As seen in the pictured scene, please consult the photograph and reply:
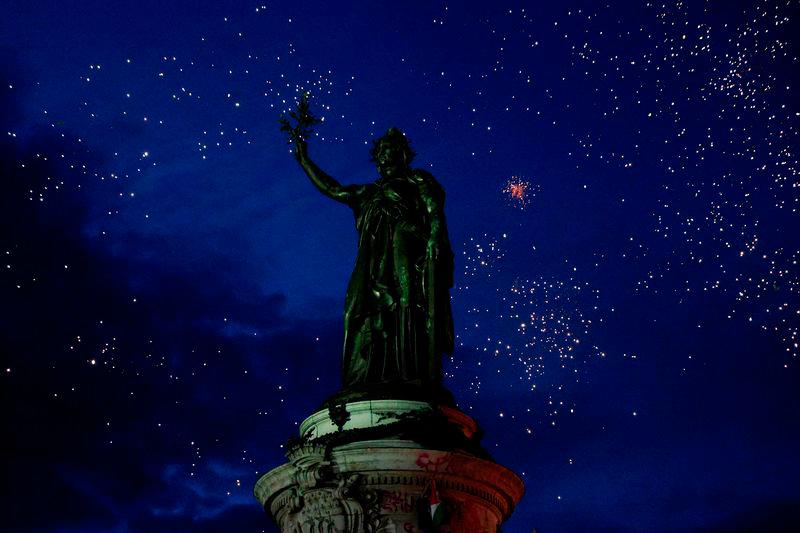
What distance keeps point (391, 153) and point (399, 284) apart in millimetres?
2535

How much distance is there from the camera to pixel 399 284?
15320 millimetres

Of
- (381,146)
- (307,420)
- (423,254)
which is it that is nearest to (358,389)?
(307,420)

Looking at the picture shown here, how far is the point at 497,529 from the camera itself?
1355cm

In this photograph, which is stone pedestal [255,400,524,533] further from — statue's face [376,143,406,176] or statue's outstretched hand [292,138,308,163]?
statue's outstretched hand [292,138,308,163]

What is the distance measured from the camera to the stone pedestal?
12.4 m

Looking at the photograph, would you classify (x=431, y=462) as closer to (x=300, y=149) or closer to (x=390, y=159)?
(x=390, y=159)

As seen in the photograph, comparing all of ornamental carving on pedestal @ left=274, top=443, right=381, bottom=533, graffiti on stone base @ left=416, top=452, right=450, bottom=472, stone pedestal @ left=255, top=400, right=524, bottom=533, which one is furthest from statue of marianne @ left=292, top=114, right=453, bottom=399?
ornamental carving on pedestal @ left=274, top=443, right=381, bottom=533

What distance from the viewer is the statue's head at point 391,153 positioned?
646 inches

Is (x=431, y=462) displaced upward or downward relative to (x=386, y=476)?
upward

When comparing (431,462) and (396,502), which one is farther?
(431,462)

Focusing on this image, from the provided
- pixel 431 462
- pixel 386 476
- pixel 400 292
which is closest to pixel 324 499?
pixel 386 476

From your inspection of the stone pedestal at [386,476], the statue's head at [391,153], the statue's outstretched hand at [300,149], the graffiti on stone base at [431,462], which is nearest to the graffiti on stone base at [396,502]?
the stone pedestal at [386,476]

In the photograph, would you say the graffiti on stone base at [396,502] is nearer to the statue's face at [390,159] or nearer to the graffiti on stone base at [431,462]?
the graffiti on stone base at [431,462]

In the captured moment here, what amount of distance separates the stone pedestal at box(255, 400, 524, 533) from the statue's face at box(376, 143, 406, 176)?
476 centimetres
